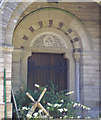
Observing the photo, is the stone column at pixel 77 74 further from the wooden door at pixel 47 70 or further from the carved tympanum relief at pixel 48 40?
the carved tympanum relief at pixel 48 40

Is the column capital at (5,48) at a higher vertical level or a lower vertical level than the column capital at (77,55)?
higher

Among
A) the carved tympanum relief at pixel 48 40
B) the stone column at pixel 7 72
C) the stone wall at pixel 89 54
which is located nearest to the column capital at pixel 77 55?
the stone wall at pixel 89 54

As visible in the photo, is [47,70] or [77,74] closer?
[77,74]

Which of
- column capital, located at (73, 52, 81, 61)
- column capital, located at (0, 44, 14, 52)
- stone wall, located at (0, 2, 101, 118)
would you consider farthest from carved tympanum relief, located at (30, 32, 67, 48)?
column capital, located at (0, 44, 14, 52)

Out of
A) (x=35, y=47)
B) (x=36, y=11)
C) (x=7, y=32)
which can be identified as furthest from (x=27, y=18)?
(x=7, y=32)

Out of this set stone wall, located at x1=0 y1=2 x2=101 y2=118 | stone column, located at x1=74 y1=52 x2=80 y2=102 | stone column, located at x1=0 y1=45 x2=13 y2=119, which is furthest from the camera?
stone column, located at x1=74 y1=52 x2=80 y2=102

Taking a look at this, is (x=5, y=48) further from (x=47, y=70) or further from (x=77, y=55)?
(x=77, y=55)

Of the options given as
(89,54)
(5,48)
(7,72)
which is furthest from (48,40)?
(7,72)

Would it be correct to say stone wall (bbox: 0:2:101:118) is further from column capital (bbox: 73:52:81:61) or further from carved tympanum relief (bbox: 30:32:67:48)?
carved tympanum relief (bbox: 30:32:67:48)

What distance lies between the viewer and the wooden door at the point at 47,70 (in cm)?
899

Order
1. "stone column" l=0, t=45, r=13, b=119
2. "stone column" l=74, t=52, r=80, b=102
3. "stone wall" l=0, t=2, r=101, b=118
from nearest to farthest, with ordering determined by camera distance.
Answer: "stone column" l=0, t=45, r=13, b=119, "stone wall" l=0, t=2, r=101, b=118, "stone column" l=74, t=52, r=80, b=102

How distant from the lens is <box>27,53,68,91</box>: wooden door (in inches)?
354

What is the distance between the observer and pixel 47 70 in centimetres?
913

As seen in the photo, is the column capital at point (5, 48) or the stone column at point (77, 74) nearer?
the column capital at point (5, 48)
